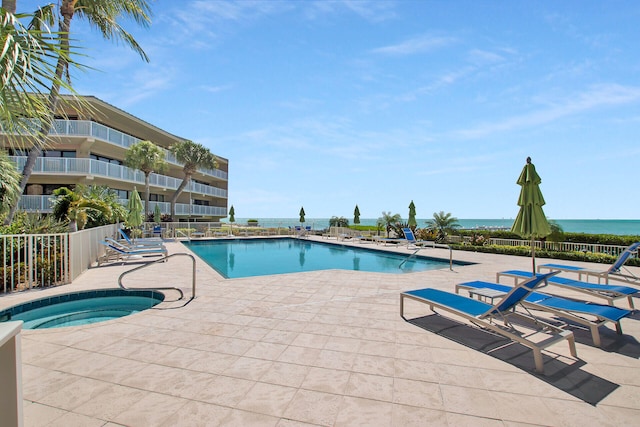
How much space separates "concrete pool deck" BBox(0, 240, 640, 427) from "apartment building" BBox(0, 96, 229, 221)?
13.5 metres

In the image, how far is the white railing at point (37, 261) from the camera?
5.98m

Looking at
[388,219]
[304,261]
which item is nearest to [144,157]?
[304,261]

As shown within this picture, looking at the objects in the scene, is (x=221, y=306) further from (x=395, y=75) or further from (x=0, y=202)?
(x=395, y=75)

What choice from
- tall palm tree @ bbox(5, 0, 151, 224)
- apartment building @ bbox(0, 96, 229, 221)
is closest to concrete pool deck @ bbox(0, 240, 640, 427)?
tall palm tree @ bbox(5, 0, 151, 224)

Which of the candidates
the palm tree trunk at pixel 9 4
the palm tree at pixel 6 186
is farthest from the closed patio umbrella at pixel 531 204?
the palm tree at pixel 6 186

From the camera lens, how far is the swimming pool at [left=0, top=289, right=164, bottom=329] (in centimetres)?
514

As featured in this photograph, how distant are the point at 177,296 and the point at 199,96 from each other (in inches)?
416

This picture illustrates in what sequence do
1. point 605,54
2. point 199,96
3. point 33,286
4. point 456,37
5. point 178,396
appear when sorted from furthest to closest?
point 199,96 → point 456,37 → point 605,54 → point 33,286 → point 178,396

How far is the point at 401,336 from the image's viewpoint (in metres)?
3.97

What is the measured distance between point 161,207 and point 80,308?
825 inches

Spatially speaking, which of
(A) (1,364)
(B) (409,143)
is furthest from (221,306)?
(B) (409,143)

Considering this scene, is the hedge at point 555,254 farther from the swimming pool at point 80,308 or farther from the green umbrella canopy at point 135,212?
the green umbrella canopy at point 135,212

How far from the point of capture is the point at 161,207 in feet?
81.7

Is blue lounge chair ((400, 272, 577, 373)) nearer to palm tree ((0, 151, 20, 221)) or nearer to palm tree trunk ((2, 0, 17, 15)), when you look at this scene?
palm tree trunk ((2, 0, 17, 15))
